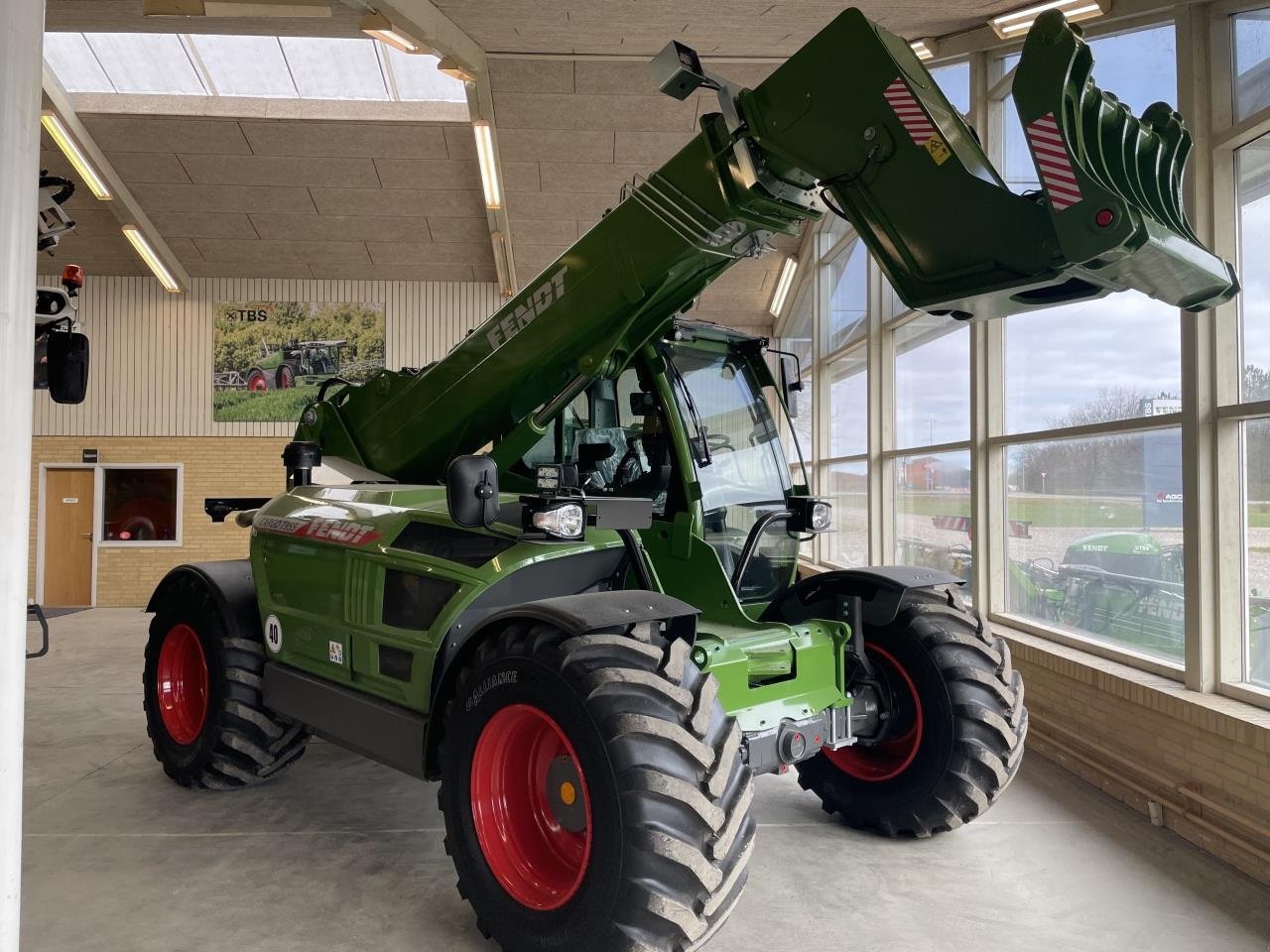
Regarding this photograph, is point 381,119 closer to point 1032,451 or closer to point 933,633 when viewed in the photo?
point 1032,451

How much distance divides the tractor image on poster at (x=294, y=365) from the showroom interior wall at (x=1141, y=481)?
366 inches

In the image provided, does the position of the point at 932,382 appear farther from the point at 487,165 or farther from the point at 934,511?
the point at 487,165

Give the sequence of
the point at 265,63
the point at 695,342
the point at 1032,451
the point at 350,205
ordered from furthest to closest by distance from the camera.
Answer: the point at 350,205 < the point at 265,63 < the point at 1032,451 < the point at 695,342

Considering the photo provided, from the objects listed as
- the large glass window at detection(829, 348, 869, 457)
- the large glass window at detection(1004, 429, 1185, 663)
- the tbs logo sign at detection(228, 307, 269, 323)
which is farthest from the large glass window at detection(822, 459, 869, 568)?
the tbs logo sign at detection(228, 307, 269, 323)

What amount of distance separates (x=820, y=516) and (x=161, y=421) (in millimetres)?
12647

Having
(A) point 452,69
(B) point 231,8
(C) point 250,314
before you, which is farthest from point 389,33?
(C) point 250,314

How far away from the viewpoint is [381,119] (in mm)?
10641

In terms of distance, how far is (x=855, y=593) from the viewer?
410 centimetres

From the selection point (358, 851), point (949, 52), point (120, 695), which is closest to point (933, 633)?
point (358, 851)

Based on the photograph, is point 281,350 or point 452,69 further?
point 281,350

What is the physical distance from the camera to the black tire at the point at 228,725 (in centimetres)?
461

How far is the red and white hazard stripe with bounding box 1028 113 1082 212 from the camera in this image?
7.77 ft

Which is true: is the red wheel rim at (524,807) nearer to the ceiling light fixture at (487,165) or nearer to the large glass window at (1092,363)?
the large glass window at (1092,363)

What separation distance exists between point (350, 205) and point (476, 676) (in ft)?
34.5
